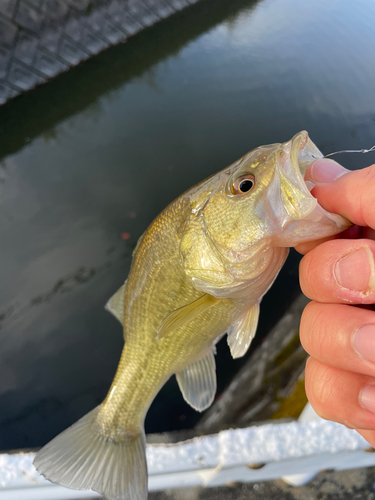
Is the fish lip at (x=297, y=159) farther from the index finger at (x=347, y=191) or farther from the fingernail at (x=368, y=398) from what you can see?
the fingernail at (x=368, y=398)

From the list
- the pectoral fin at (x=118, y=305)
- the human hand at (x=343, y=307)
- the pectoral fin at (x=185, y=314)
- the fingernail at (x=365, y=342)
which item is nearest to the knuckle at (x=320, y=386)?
the human hand at (x=343, y=307)

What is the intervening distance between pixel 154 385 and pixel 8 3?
6.95 metres

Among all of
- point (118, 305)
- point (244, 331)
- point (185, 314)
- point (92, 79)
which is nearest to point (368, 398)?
point (244, 331)

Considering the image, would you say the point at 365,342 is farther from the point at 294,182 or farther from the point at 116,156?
the point at 116,156

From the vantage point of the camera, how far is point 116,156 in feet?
13.1

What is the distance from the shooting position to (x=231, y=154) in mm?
3920

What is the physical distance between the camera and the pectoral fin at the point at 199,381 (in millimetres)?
1584

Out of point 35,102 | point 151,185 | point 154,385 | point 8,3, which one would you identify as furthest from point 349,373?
point 8,3

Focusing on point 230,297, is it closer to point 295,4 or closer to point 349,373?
point 349,373

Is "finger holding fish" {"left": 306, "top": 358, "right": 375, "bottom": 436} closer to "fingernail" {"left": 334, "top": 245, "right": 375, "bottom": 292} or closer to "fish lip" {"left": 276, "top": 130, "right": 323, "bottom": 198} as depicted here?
"fingernail" {"left": 334, "top": 245, "right": 375, "bottom": 292}

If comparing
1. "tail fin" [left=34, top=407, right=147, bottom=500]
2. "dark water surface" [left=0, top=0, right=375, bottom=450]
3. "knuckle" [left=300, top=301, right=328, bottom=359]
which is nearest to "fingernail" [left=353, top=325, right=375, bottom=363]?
"knuckle" [left=300, top=301, right=328, bottom=359]

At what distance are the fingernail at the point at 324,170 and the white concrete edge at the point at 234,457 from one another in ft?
3.79

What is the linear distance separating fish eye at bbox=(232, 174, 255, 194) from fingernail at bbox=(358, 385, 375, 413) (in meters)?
0.81

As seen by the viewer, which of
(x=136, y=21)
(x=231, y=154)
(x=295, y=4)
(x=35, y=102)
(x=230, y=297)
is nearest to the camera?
(x=230, y=297)
